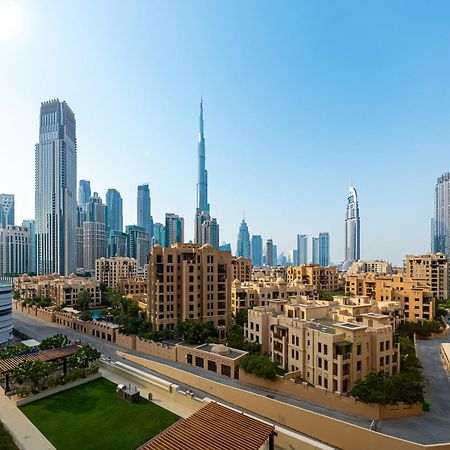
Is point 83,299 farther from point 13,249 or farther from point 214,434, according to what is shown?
point 13,249

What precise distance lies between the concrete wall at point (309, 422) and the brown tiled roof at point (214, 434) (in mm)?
5257

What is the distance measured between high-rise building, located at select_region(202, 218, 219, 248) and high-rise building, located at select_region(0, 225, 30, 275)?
7569 centimetres

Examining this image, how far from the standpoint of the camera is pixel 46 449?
24.4 m

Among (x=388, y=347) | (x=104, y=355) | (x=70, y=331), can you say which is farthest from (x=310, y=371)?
(x=70, y=331)

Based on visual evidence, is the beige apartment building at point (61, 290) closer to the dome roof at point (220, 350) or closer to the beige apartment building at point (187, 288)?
the beige apartment building at point (187, 288)

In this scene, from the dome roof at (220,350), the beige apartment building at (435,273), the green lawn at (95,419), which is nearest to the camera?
the green lawn at (95,419)

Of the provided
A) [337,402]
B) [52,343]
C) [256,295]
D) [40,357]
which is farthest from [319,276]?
[40,357]

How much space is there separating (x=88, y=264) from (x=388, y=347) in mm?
141483

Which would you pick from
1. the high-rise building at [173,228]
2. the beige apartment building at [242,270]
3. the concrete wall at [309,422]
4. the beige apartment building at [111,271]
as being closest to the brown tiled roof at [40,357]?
the concrete wall at [309,422]

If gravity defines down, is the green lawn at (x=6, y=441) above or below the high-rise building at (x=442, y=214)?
below

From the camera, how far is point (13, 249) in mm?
133375

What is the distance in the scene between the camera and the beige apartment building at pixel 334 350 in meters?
27.8

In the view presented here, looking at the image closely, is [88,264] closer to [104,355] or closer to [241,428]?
[104,355]

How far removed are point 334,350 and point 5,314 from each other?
1830 inches
